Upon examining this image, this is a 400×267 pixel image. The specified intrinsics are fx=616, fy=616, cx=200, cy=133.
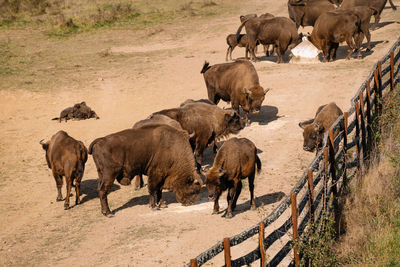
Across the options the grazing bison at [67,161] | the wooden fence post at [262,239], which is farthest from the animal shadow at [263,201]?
the wooden fence post at [262,239]

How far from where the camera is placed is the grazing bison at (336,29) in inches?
808

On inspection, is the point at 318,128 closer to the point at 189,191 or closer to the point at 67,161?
the point at 189,191

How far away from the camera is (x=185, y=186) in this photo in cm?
1195

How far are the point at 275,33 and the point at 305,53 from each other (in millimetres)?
1303

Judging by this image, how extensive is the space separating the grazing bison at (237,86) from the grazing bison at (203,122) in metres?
1.85

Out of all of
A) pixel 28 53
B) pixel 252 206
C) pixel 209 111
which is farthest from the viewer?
pixel 28 53

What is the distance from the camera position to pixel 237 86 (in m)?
17.0

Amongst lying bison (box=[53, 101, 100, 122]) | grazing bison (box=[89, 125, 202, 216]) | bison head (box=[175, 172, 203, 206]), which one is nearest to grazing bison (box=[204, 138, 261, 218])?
bison head (box=[175, 172, 203, 206])

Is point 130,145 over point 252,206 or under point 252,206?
over

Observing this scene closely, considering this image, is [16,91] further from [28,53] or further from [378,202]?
[378,202]

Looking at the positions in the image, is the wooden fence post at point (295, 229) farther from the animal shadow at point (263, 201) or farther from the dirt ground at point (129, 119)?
the animal shadow at point (263, 201)

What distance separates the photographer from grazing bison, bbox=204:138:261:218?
10516 mm

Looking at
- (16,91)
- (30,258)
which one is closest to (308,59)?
(16,91)

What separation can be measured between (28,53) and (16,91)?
5809mm
